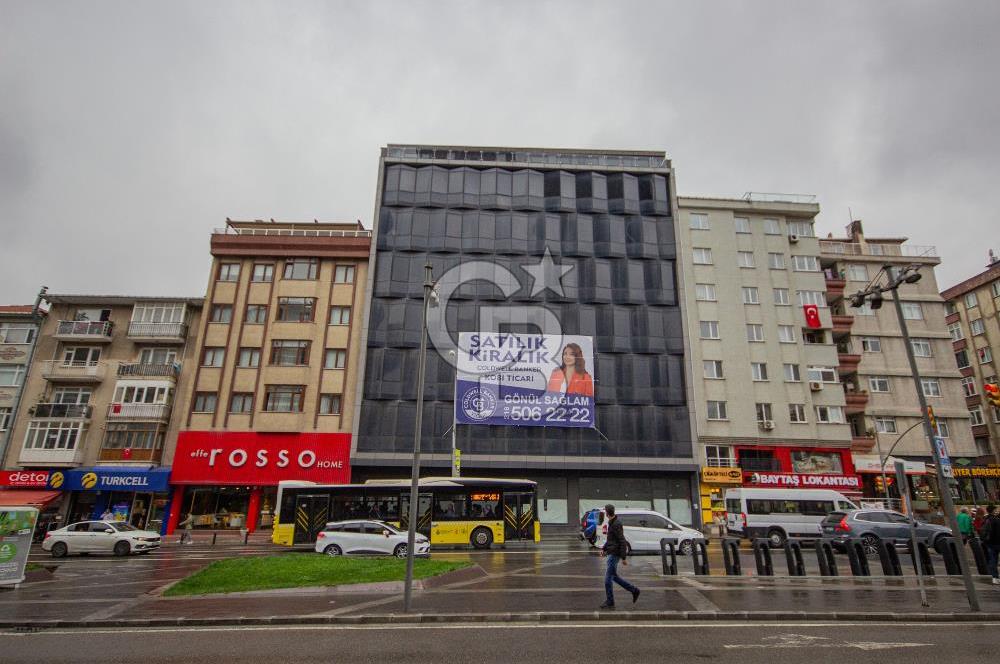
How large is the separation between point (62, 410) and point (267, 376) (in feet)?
44.9

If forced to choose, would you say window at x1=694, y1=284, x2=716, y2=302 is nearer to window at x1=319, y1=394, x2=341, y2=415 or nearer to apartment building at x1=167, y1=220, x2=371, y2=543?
apartment building at x1=167, y1=220, x2=371, y2=543

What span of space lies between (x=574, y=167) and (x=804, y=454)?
27817 mm

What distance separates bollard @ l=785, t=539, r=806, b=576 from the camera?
15.5m

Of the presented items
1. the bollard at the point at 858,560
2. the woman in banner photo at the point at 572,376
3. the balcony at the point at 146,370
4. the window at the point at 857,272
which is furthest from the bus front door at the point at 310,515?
the window at the point at 857,272

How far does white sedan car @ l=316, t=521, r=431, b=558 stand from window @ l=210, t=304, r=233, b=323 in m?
24.4

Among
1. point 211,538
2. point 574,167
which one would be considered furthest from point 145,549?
point 574,167

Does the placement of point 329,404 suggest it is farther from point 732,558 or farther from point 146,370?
point 732,558

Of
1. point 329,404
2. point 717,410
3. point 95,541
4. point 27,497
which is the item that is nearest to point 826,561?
point 717,410

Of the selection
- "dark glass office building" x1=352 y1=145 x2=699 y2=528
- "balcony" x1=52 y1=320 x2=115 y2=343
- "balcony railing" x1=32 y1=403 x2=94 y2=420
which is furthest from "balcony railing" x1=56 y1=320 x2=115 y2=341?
"dark glass office building" x1=352 y1=145 x2=699 y2=528

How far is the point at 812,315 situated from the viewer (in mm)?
43031

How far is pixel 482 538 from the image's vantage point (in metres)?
27.1

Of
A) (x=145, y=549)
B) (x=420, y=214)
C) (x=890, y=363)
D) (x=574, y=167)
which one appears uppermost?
(x=574, y=167)

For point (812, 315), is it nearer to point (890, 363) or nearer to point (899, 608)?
point (890, 363)

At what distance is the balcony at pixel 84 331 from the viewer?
133 ft
